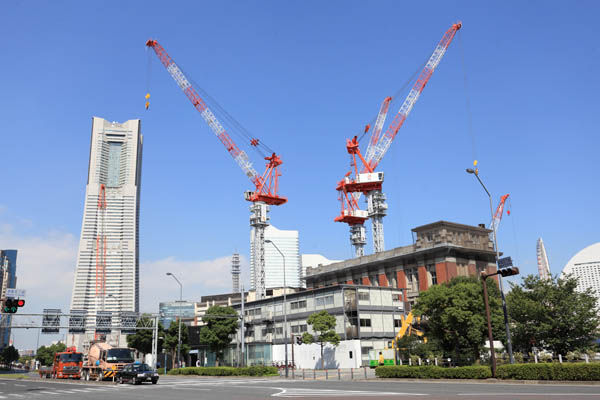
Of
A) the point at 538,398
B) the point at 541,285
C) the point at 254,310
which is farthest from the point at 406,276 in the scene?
the point at 538,398

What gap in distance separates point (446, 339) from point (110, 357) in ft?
103

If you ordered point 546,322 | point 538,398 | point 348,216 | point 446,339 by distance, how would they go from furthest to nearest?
1. point 348,216
2. point 446,339
3. point 546,322
4. point 538,398

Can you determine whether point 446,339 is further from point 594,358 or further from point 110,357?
point 110,357

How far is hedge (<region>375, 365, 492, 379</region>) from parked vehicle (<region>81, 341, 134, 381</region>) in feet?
71.4

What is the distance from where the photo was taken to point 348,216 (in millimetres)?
126312

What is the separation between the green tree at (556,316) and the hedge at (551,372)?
12720 mm

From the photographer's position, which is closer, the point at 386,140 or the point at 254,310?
the point at 254,310

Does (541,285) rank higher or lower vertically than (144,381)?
higher

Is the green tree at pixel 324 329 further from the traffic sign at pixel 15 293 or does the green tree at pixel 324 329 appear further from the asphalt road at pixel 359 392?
the traffic sign at pixel 15 293

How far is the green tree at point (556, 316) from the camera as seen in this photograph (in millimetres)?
38750

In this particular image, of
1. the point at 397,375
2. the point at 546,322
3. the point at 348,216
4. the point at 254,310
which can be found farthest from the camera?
the point at 348,216

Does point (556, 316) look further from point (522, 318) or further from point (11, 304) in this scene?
point (11, 304)

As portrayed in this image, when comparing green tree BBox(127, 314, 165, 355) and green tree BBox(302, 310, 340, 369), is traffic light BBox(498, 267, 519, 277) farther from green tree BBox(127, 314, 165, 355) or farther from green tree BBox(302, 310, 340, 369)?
green tree BBox(127, 314, 165, 355)

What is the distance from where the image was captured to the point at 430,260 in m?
84.9
